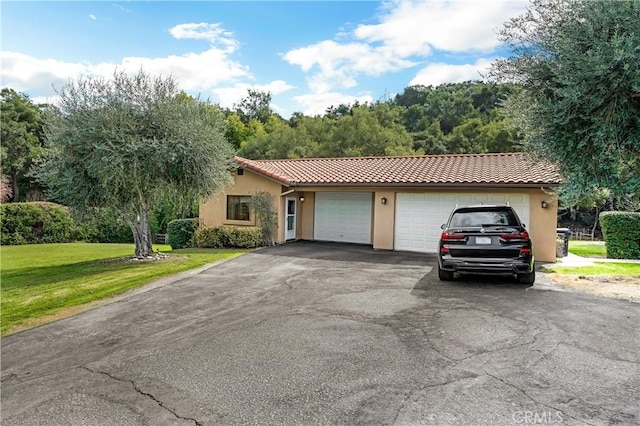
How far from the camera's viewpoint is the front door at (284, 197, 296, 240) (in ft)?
55.2

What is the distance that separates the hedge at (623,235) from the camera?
47.2 feet

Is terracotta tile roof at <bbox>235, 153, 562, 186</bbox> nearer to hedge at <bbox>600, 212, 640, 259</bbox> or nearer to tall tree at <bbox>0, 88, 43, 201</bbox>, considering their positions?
hedge at <bbox>600, 212, 640, 259</bbox>

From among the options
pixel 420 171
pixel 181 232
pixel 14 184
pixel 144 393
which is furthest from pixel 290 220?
pixel 14 184

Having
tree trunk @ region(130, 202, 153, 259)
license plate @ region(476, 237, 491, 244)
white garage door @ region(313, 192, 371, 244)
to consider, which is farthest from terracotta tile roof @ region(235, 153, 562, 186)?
license plate @ region(476, 237, 491, 244)

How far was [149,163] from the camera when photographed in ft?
40.2

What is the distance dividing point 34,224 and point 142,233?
44.7 ft

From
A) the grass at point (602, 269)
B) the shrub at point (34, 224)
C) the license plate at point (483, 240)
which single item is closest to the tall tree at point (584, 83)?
the license plate at point (483, 240)

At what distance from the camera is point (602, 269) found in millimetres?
10977

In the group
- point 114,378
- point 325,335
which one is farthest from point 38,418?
point 325,335

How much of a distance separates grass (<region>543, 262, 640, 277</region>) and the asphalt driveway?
312 centimetres

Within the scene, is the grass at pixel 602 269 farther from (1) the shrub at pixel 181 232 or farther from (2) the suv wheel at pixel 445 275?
(1) the shrub at pixel 181 232

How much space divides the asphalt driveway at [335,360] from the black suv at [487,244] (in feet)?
1.71

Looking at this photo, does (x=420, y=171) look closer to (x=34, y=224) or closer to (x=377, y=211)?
(x=377, y=211)

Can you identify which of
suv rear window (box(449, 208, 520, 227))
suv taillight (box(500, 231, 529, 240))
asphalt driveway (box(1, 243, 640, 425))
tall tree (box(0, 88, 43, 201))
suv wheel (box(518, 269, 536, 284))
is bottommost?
asphalt driveway (box(1, 243, 640, 425))
